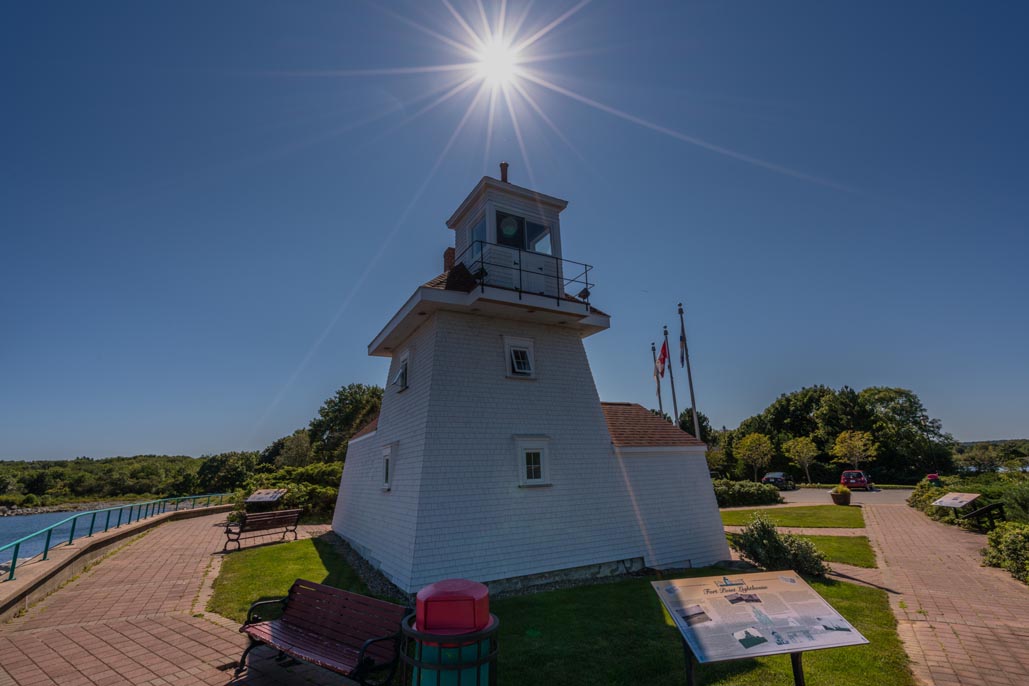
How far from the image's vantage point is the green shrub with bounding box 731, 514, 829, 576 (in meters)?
10.5

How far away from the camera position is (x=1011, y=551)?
34.9 ft

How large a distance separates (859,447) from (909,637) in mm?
46249

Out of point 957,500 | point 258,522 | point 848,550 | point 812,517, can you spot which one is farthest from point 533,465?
point 812,517

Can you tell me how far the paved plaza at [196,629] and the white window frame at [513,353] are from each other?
23.5 ft

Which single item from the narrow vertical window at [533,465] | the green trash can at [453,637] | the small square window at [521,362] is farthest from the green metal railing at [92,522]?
the small square window at [521,362]

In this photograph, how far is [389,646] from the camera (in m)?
4.61

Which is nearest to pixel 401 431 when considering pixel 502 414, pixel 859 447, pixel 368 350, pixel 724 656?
pixel 502 414

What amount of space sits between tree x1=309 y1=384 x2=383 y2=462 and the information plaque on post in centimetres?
4971

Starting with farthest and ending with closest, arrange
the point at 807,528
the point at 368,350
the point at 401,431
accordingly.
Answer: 1. the point at 807,528
2. the point at 368,350
3. the point at 401,431

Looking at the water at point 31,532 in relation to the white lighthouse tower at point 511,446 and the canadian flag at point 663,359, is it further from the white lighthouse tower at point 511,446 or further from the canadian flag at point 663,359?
the canadian flag at point 663,359

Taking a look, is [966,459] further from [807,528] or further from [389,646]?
[389,646]

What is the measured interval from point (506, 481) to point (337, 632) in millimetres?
5503

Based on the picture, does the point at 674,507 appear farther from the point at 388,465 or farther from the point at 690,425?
the point at 690,425

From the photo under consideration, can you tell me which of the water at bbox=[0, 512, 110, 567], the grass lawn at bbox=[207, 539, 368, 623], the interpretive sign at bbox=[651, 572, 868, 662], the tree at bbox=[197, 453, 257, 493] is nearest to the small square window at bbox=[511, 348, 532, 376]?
the grass lawn at bbox=[207, 539, 368, 623]
